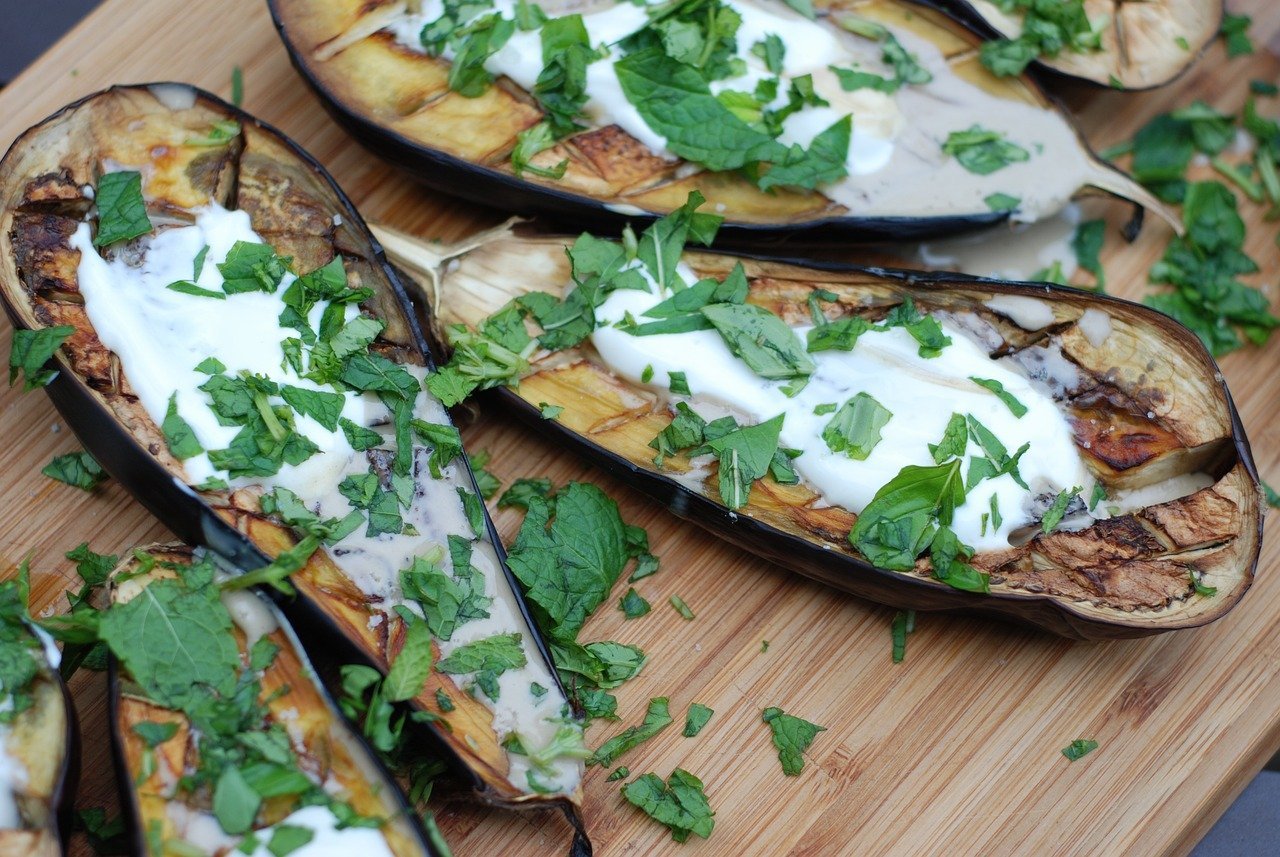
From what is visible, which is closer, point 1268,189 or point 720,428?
point 720,428

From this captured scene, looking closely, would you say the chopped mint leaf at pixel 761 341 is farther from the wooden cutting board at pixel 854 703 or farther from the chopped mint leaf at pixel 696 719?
the chopped mint leaf at pixel 696 719

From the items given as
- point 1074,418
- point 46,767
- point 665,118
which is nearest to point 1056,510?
point 1074,418

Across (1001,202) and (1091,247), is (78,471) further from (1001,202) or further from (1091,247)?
(1091,247)

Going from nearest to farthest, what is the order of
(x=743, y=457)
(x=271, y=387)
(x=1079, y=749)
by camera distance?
(x=271, y=387), (x=743, y=457), (x=1079, y=749)

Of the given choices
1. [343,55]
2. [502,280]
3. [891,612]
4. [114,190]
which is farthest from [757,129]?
[114,190]

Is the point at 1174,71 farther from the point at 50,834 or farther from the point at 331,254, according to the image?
the point at 50,834

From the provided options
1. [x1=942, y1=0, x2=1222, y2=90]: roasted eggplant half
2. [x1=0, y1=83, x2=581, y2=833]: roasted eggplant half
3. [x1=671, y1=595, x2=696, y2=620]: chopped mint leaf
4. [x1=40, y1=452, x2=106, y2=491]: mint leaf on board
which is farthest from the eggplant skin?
[x1=942, y1=0, x2=1222, y2=90]: roasted eggplant half
